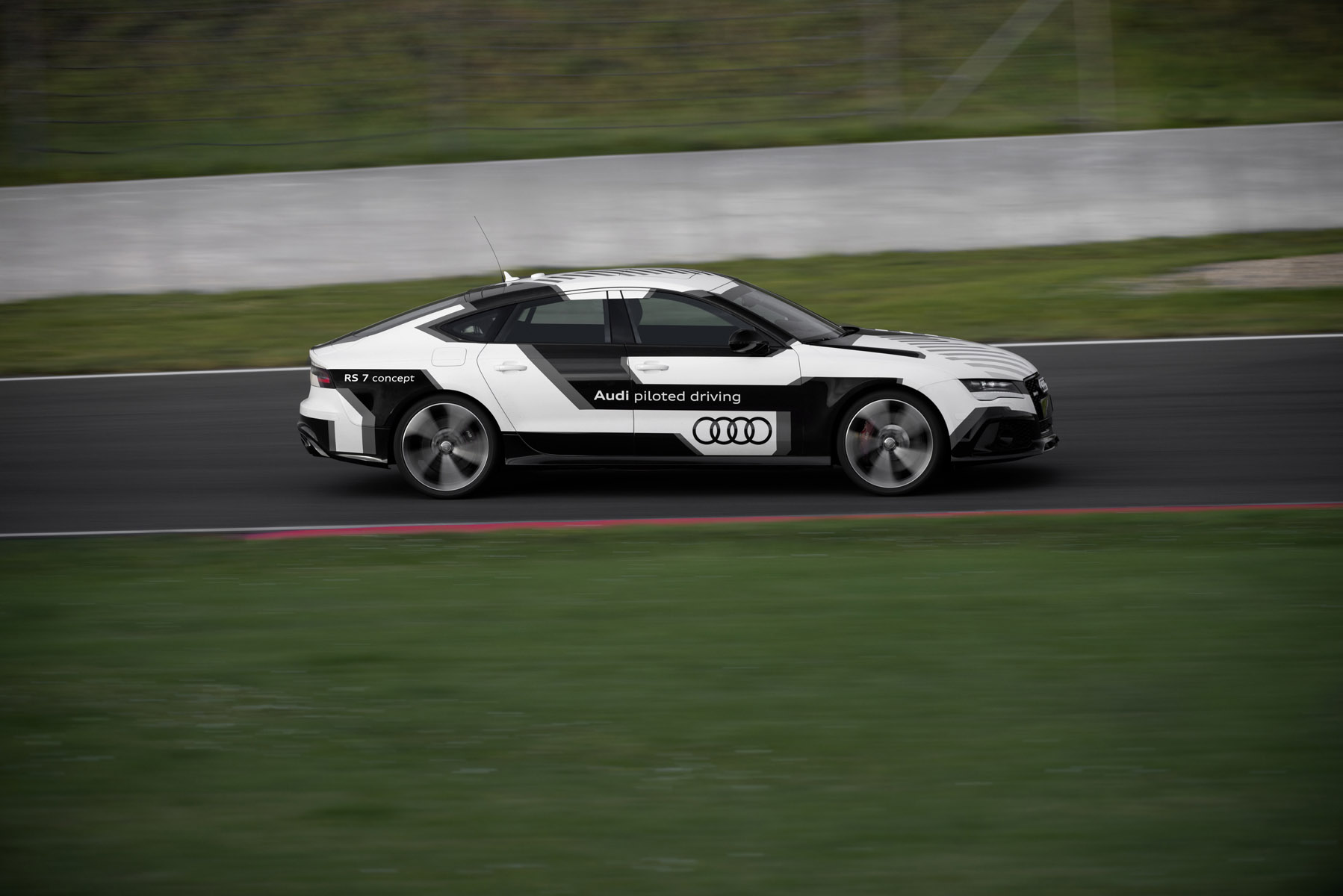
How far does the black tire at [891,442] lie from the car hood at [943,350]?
1.01ft

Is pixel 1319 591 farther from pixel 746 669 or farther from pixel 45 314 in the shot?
pixel 45 314

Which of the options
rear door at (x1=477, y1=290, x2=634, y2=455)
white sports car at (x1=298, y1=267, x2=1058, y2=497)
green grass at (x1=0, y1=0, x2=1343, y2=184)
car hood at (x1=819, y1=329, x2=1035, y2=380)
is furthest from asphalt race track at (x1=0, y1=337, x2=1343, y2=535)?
green grass at (x1=0, y1=0, x2=1343, y2=184)

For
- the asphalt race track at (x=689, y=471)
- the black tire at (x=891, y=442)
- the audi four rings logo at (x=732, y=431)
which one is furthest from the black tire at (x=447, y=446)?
the black tire at (x=891, y=442)

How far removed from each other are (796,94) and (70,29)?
9.59 m

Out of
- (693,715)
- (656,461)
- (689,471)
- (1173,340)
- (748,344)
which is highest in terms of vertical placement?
(1173,340)

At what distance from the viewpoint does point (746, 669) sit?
20.2ft

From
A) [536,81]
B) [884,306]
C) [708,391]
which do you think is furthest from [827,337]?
[536,81]

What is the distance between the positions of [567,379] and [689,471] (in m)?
1.54

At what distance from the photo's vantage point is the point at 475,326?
9711 mm

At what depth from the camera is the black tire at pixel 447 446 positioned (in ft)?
31.7

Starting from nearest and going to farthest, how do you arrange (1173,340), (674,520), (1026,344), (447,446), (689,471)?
1. (674,520)
2. (447,446)
3. (689,471)
4. (1173,340)
5. (1026,344)

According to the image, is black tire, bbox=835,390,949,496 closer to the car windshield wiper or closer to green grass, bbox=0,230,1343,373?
the car windshield wiper

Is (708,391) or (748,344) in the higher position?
(748,344)

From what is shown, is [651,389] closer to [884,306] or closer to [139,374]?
[884,306]
